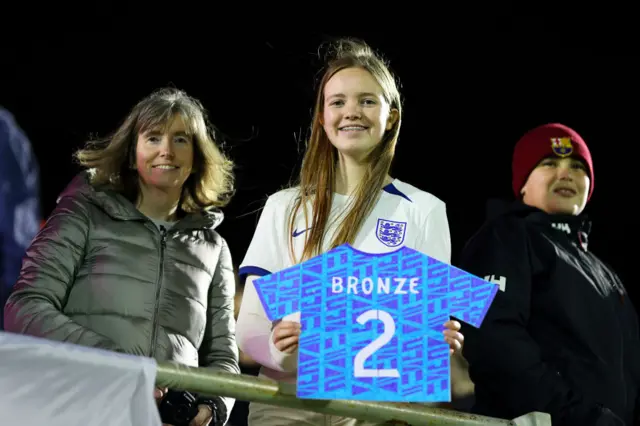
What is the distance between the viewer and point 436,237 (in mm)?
1850

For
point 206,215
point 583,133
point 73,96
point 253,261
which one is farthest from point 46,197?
point 583,133

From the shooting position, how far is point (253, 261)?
6.13 ft

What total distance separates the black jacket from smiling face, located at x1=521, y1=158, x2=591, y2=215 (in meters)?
0.13

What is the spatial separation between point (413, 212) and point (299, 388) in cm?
57

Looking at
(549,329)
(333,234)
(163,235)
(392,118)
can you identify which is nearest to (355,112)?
(392,118)

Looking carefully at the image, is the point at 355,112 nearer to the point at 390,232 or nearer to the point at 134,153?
the point at 390,232

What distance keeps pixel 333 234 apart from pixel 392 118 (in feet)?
1.11

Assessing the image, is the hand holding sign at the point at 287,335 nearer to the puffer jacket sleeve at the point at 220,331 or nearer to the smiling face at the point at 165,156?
the puffer jacket sleeve at the point at 220,331

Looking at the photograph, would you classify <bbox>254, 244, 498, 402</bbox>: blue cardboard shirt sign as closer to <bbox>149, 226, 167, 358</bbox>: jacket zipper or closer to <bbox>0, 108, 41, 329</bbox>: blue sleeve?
<bbox>149, 226, 167, 358</bbox>: jacket zipper

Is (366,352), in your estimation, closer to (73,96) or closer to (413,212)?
(413,212)

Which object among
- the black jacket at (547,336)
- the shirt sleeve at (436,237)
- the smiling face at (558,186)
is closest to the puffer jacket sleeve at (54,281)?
the shirt sleeve at (436,237)

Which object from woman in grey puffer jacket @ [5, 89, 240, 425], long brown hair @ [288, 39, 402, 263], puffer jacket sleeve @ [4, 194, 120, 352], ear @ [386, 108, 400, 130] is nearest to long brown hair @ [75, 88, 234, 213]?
woman in grey puffer jacket @ [5, 89, 240, 425]

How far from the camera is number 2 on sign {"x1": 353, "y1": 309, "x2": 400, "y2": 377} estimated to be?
144 cm

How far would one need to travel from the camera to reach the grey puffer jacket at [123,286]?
188 centimetres
